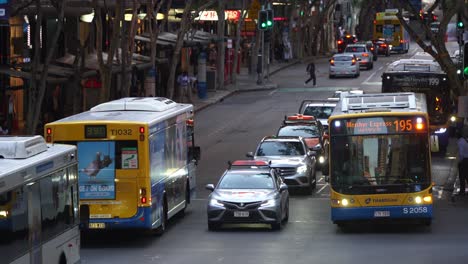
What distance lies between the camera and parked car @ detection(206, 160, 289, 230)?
1030 inches

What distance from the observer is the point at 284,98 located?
67.0 m

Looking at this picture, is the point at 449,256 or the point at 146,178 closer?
the point at 449,256

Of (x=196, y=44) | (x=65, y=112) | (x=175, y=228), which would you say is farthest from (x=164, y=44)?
(x=175, y=228)

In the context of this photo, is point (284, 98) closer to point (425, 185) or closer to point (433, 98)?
point (433, 98)

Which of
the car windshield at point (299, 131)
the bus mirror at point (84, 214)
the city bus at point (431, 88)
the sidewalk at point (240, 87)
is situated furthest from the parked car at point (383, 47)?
the bus mirror at point (84, 214)

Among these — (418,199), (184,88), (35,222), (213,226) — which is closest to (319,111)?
(184,88)

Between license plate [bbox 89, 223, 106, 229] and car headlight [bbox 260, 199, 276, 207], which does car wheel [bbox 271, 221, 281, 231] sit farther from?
license plate [bbox 89, 223, 106, 229]

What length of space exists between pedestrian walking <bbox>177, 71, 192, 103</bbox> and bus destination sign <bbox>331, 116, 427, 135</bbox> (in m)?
36.7

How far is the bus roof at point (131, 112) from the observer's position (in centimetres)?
2450

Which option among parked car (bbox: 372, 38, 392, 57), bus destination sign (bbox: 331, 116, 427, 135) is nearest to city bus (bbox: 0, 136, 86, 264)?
bus destination sign (bbox: 331, 116, 427, 135)

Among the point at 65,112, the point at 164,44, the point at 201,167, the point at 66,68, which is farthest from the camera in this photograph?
the point at 164,44

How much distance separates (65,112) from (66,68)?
4199mm

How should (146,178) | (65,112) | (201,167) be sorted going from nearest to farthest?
1. (146,178)
2. (201,167)
3. (65,112)

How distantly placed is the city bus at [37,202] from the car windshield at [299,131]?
22.5m
